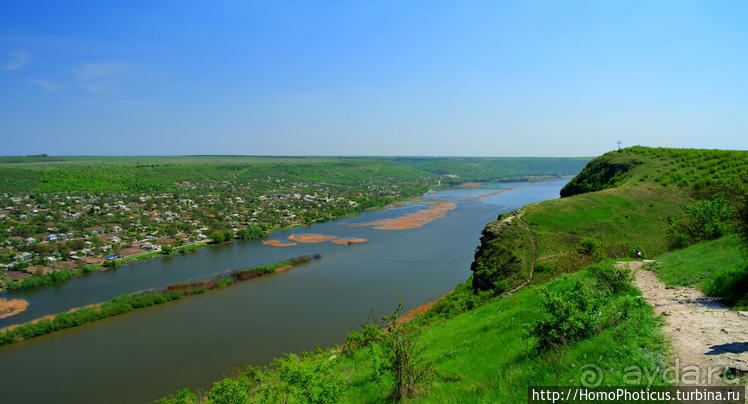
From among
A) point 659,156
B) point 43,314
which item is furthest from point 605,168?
point 43,314

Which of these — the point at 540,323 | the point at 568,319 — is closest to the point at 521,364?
the point at 540,323

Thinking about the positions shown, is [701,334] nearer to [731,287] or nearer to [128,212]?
[731,287]

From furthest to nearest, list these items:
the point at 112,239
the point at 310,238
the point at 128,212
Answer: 1. the point at 128,212
2. the point at 310,238
3. the point at 112,239

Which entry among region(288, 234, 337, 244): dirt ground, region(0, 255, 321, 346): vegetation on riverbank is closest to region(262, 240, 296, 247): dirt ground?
region(288, 234, 337, 244): dirt ground

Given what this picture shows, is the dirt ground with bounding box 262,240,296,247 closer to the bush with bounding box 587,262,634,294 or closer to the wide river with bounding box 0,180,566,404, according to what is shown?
the wide river with bounding box 0,180,566,404

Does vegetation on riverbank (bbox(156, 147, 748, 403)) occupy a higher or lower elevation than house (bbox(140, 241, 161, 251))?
higher

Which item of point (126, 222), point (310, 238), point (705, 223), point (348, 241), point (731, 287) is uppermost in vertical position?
point (705, 223)

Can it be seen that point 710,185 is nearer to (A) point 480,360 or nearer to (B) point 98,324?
(A) point 480,360
